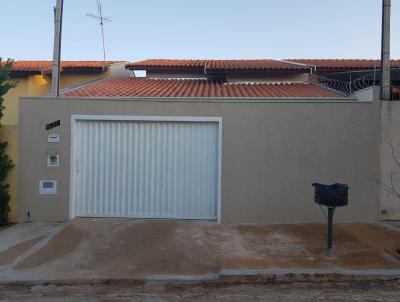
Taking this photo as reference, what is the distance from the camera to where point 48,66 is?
1549cm

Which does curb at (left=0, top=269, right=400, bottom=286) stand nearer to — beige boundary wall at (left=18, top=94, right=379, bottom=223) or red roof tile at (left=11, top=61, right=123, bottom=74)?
beige boundary wall at (left=18, top=94, right=379, bottom=223)

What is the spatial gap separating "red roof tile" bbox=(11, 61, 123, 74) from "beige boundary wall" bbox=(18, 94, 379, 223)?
6.12 m

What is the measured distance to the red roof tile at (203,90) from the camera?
1041cm

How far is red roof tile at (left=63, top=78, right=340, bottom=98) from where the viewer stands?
10.4m

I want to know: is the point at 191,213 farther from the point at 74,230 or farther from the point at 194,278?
the point at 194,278

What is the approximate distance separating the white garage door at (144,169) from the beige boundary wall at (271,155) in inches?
12.1

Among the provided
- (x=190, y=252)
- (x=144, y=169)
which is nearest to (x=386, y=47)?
(x=144, y=169)

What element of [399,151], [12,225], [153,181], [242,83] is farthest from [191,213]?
[242,83]

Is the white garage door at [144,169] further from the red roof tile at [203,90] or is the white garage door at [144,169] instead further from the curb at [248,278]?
the curb at [248,278]

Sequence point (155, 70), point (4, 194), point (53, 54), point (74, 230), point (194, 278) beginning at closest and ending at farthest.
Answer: point (194, 278) < point (74, 230) < point (4, 194) < point (53, 54) < point (155, 70)

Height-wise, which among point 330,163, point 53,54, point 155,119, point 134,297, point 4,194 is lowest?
point 134,297

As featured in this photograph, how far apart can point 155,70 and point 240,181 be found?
785cm

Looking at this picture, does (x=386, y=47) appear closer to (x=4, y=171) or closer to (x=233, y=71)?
(x=233, y=71)

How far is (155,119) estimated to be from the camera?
29.6 ft
